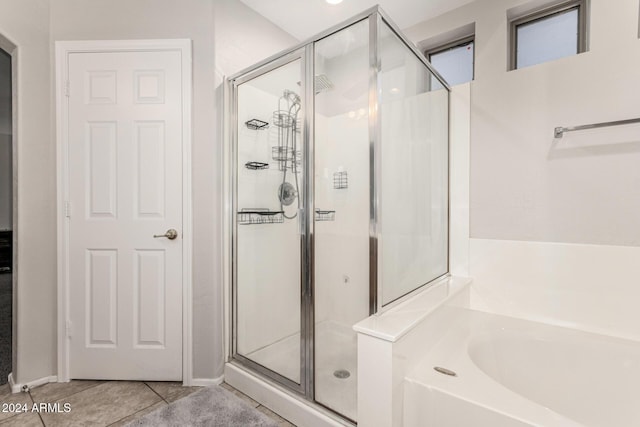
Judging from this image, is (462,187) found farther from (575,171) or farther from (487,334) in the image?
(487,334)

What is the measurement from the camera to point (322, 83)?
6.00ft

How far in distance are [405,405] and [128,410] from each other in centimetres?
151

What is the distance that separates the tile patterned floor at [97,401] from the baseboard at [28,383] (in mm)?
28

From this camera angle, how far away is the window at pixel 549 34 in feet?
6.39

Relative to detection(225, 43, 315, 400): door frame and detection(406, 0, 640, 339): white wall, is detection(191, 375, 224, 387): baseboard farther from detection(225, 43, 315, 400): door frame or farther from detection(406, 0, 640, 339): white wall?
detection(406, 0, 640, 339): white wall

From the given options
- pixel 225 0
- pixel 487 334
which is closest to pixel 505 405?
pixel 487 334

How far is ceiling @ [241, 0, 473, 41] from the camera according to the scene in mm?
2273

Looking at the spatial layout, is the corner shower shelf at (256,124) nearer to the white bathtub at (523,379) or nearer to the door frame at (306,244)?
the door frame at (306,244)

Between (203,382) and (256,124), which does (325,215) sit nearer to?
(256,124)

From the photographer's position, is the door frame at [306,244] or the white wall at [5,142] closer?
the door frame at [306,244]

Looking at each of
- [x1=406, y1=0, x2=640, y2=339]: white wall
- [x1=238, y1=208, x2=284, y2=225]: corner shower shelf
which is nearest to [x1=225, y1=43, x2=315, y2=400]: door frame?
[x1=238, y1=208, x2=284, y2=225]: corner shower shelf

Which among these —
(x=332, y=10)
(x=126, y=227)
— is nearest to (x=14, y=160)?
(x=126, y=227)

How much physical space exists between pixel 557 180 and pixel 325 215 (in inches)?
54.0

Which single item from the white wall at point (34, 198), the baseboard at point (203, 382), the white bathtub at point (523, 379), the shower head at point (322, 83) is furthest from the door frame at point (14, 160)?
the white bathtub at point (523, 379)
